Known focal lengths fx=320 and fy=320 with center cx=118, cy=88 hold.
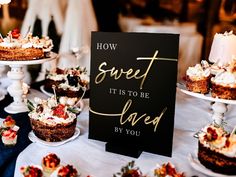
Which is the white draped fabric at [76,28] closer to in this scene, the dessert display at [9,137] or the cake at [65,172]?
the dessert display at [9,137]

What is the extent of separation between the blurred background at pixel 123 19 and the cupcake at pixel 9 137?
134cm

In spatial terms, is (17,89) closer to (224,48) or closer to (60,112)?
(60,112)

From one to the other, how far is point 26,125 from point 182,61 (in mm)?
3062

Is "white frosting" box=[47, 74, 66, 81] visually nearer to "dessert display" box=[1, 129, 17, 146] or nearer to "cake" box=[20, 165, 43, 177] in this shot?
"dessert display" box=[1, 129, 17, 146]

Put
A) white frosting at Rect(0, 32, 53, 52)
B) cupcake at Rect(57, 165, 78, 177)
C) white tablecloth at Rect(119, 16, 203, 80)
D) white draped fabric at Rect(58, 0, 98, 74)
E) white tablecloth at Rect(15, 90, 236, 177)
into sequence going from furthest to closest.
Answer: white tablecloth at Rect(119, 16, 203, 80), white draped fabric at Rect(58, 0, 98, 74), white frosting at Rect(0, 32, 53, 52), white tablecloth at Rect(15, 90, 236, 177), cupcake at Rect(57, 165, 78, 177)

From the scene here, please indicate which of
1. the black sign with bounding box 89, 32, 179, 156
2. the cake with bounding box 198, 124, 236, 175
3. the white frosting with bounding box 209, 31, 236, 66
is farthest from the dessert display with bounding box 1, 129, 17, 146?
the white frosting with bounding box 209, 31, 236, 66

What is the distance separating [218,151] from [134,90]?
307 millimetres

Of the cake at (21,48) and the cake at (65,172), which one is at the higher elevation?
the cake at (21,48)

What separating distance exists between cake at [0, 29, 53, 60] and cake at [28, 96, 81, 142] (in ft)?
1.31

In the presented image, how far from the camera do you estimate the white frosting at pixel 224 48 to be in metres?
1.29

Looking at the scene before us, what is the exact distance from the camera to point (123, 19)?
4.05 m

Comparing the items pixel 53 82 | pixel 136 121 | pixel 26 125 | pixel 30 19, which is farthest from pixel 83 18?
pixel 136 121

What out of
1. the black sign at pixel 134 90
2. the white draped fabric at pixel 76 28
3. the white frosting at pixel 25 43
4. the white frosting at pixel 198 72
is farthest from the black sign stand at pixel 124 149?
the white draped fabric at pixel 76 28

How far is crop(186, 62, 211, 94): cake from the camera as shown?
3.84ft
